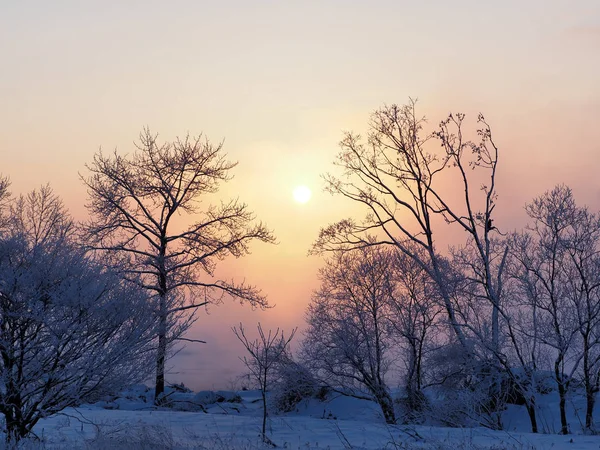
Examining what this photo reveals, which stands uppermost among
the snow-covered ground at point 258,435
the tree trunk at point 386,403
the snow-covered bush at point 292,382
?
the snow-covered bush at point 292,382

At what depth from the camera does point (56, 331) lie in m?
9.99

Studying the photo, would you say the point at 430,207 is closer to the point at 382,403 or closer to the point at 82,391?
the point at 382,403

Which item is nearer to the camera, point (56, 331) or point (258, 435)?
point (56, 331)

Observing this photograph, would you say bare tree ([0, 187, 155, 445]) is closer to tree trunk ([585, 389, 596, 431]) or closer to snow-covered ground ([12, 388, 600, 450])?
snow-covered ground ([12, 388, 600, 450])

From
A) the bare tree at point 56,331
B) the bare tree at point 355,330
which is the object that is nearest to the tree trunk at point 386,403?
the bare tree at point 355,330

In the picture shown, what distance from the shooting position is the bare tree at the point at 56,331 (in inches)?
399

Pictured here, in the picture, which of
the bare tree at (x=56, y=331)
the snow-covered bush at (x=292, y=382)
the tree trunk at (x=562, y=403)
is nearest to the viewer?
the bare tree at (x=56, y=331)

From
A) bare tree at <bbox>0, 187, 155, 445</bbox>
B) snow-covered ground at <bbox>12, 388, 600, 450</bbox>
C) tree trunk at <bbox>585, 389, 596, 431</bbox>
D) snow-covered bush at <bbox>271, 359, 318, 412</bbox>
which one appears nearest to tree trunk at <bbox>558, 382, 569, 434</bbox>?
tree trunk at <bbox>585, 389, 596, 431</bbox>

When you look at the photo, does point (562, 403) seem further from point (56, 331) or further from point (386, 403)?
point (56, 331)

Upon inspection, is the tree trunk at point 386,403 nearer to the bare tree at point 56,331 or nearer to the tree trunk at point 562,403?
the tree trunk at point 562,403

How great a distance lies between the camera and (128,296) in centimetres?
1115

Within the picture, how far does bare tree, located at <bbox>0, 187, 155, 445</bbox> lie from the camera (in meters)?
10.1

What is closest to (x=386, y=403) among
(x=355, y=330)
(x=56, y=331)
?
(x=355, y=330)

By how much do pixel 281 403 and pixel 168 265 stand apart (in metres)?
6.25
